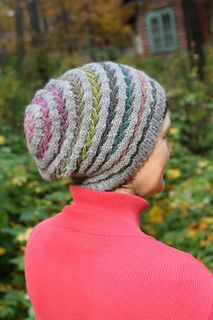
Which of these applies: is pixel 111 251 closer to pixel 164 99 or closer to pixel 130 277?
pixel 130 277

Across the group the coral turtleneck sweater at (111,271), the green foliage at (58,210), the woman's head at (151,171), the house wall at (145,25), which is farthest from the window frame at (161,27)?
the coral turtleneck sweater at (111,271)

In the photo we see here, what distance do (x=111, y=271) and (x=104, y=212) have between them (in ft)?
0.53

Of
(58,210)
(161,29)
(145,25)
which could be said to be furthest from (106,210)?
(145,25)

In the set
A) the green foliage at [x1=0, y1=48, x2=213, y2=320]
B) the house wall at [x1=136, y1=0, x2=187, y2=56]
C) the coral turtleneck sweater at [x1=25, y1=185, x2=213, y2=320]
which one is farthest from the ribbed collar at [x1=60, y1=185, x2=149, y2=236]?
the house wall at [x1=136, y1=0, x2=187, y2=56]

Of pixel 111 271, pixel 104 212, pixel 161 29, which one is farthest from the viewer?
pixel 161 29

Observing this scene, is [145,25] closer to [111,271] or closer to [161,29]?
[161,29]

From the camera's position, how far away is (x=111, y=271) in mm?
1218

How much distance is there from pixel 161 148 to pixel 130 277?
1.17 ft

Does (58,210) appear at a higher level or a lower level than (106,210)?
lower

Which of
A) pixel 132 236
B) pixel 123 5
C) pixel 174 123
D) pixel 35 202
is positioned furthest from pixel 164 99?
pixel 123 5

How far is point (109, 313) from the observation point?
3.98ft

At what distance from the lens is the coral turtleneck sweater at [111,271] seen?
3.85 ft

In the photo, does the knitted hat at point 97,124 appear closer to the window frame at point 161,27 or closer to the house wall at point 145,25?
the house wall at point 145,25

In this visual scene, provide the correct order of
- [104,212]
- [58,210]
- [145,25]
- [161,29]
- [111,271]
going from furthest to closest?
[145,25], [161,29], [58,210], [104,212], [111,271]
